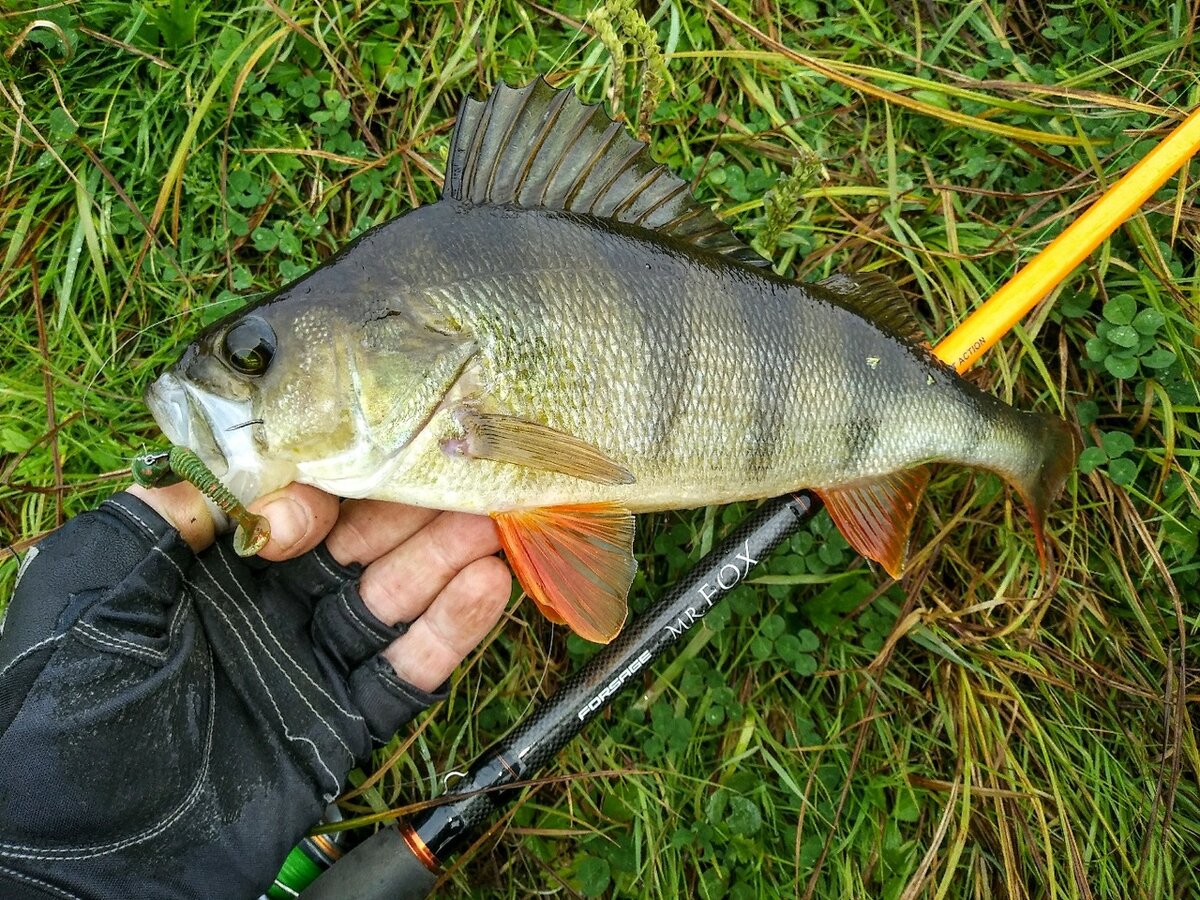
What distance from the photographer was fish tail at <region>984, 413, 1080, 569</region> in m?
2.25

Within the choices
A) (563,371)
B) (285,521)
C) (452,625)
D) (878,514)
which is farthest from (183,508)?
(878,514)

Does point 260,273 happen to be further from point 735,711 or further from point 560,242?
point 735,711

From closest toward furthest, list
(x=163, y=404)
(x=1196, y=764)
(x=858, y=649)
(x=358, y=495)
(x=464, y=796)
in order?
1. (x=163, y=404)
2. (x=358, y=495)
3. (x=464, y=796)
4. (x=1196, y=764)
5. (x=858, y=649)

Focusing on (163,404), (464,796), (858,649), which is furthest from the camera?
(858,649)

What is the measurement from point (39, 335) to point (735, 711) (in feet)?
8.08

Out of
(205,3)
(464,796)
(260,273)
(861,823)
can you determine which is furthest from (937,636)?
(205,3)

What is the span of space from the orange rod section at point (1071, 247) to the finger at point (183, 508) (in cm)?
195

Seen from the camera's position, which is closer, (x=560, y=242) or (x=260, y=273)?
(x=560, y=242)

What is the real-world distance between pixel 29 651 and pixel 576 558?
1.20 meters

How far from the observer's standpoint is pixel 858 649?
2.53 m

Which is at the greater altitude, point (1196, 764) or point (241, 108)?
point (241, 108)

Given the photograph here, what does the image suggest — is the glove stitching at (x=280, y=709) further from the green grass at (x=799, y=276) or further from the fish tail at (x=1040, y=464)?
the fish tail at (x=1040, y=464)

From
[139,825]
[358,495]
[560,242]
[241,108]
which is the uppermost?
[241,108]

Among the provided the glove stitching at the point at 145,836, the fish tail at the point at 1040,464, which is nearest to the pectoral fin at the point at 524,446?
the glove stitching at the point at 145,836
